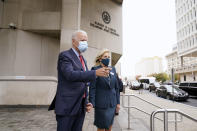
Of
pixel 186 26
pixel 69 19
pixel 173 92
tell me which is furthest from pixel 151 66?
pixel 69 19

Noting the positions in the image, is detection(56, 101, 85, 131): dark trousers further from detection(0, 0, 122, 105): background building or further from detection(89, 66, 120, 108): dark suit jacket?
detection(0, 0, 122, 105): background building

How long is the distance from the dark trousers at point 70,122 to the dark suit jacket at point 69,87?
0.10 m

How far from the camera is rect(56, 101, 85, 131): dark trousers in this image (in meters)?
1.74

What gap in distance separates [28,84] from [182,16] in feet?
183

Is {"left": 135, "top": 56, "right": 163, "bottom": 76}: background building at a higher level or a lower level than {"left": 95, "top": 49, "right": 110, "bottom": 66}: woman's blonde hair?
higher

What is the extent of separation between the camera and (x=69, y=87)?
5.68 ft

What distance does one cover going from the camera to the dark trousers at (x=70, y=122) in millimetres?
1742

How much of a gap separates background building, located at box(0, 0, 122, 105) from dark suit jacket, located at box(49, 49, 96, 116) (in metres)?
6.85

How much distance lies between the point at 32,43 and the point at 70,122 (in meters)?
9.45

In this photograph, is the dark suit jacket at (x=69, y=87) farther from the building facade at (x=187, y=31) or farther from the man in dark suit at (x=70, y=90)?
the building facade at (x=187, y=31)

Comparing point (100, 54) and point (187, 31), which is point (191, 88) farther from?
point (187, 31)

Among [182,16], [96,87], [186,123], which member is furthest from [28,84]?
[182,16]

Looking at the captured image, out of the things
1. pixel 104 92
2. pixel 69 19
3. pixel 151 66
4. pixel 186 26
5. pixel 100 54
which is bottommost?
pixel 104 92

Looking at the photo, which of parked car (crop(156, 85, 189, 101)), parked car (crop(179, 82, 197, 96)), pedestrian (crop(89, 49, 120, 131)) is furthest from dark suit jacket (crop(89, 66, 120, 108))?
parked car (crop(179, 82, 197, 96))
